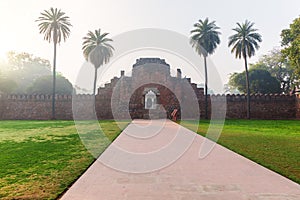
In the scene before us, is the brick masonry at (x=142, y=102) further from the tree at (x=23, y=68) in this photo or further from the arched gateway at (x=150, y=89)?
the tree at (x=23, y=68)

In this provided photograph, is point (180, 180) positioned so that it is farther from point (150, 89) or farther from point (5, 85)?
point (5, 85)

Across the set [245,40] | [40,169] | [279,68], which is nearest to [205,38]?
[245,40]

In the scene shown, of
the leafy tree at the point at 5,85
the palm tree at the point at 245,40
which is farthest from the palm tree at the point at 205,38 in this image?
the leafy tree at the point at 5,85

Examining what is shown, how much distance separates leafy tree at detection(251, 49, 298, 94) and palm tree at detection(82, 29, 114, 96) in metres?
26.8

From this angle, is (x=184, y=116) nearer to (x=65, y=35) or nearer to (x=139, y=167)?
(x=65, y=35)

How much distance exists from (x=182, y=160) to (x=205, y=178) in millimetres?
1634

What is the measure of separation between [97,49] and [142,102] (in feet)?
32.7

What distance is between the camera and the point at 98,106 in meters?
30.7

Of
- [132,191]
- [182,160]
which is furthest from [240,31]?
[132,191]

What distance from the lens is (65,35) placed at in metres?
30.7

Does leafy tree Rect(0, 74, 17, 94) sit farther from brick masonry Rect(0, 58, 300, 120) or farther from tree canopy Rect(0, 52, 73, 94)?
tree canopy Rect(0, 52, 73, 94)

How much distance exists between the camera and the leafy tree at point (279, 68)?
1682 inches

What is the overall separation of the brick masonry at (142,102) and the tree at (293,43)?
5634mm

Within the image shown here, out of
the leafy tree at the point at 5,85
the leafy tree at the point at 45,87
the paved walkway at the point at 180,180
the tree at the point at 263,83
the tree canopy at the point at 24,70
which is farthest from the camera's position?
the tree canopy at the point at 24,70
